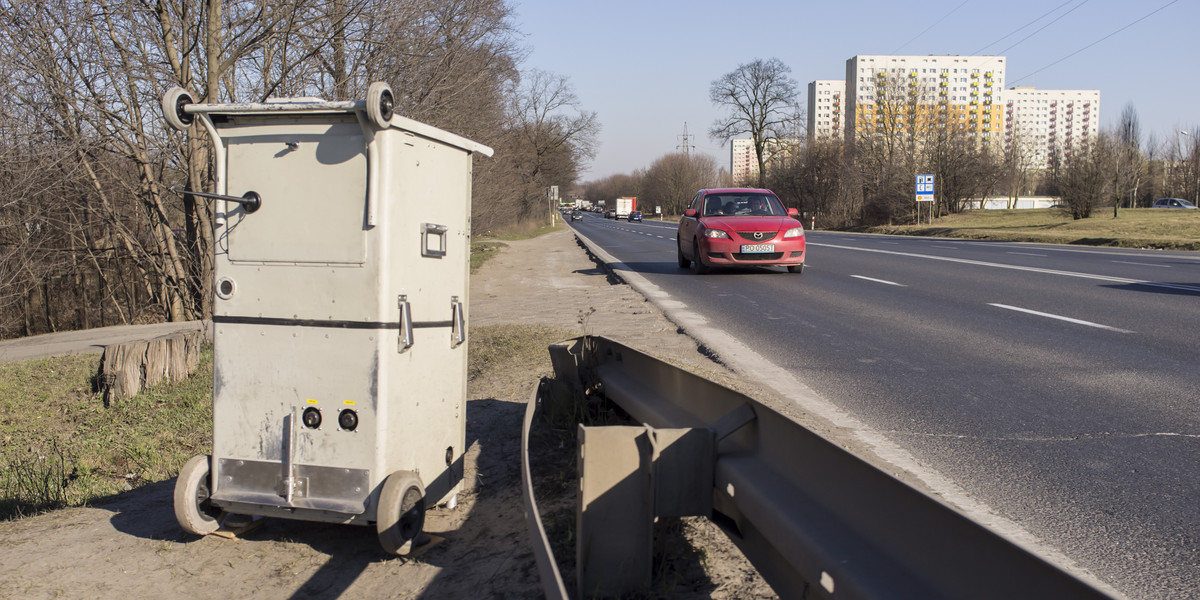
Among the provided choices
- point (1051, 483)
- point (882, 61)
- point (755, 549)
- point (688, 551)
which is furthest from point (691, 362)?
point (882, 61)

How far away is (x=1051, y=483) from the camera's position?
3.97m

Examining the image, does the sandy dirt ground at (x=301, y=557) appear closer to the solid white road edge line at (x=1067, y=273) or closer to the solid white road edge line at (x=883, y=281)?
the solid white road edge line at (x=883, y=281)

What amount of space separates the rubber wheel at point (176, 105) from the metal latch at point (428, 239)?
115cm

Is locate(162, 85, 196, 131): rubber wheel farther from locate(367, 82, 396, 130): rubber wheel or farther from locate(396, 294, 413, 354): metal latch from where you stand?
locate(396, 294, 413, 354): metal latch

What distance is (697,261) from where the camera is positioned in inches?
677

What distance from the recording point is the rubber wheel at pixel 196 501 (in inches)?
143

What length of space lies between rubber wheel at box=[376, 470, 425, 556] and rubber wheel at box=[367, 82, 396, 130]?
1435 mm

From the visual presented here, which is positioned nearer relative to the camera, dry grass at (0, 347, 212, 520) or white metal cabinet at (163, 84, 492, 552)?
white metal cabinet at (163, 84, 492, 552)

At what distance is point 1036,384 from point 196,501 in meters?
5.47

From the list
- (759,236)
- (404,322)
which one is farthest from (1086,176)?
(404,322)

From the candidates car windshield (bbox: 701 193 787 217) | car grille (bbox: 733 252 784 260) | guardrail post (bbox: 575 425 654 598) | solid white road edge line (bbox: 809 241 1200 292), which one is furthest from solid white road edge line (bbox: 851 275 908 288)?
guardrail post (bbox: 575 425 654 598)

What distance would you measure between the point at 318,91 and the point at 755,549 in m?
13.7

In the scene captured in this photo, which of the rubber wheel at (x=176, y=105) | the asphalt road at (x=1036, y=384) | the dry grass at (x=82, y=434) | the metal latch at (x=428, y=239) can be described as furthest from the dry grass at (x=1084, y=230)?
the rubber wheel at (x=176, y=105)

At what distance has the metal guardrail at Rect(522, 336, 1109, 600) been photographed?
1813 millimetres
